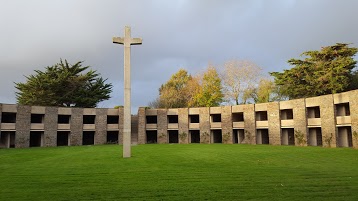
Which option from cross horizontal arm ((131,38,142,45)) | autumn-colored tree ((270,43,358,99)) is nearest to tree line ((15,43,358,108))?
autumn-colored tree ((270,43,358,99))

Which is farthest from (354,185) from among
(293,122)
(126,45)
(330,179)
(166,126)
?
(166,126)

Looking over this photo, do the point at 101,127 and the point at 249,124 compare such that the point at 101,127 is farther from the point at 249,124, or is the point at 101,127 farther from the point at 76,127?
the point at 249,124

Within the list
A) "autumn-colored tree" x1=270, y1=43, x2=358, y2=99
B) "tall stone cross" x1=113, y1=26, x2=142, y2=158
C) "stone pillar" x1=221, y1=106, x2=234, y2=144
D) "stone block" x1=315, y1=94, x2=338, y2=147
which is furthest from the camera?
"stone pillar" x1=221, y1=106, x2=234, y2=144

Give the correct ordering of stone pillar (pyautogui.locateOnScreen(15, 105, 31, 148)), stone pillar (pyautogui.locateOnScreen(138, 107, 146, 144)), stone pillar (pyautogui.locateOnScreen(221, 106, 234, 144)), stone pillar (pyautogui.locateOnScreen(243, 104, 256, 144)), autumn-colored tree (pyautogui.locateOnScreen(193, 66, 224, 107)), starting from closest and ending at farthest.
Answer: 1. stone pillar (pyautogui.locateOnScreen(15, 105, 31, 148))
2. stone pillar (pyautogui.locateOnScreen(243, 104, 256, 144))
3. stone pillar (pyautogui.locateOnScreen(221, 106, 234, 144))
4. stone pillar (pyautogui.locateOnScreen(138, 107, 146, 144))
5. autumn-colored tree (pyautogui.locateOnScreen(193, 66, 224, 107))

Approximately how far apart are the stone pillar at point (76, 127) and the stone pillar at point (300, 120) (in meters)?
28.1

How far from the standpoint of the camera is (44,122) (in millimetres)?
39719

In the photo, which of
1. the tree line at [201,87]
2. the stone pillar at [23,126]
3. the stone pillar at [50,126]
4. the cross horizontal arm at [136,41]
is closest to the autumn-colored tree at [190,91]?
the tree line at [201,87]

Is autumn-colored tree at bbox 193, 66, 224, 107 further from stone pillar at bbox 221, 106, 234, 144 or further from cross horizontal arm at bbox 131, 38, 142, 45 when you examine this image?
cross horizontal arm at bbox 131, 38, 142, 45

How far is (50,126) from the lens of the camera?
131 feet

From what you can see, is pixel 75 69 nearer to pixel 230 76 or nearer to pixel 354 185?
pixel 230 76

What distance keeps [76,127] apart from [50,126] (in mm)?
3345

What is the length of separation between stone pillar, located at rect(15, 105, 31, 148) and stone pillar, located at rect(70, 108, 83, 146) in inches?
215

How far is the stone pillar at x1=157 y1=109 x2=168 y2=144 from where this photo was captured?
A: 44281 millimetres

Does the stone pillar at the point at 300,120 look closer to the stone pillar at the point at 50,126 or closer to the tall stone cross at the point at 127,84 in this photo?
the tall stone cross at the point at 127,84
